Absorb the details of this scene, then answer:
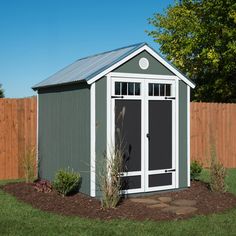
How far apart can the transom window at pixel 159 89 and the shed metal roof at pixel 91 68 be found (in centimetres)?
41

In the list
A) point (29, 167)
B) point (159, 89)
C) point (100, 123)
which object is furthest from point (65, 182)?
point (159, 89)

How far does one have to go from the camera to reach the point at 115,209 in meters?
7.45

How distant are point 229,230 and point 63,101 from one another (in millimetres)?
4682

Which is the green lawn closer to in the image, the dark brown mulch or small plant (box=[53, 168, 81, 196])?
the dark brown mulch

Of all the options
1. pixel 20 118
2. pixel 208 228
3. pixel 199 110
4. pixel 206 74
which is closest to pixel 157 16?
pixel 206 74

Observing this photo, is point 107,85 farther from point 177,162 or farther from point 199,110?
point 199,110

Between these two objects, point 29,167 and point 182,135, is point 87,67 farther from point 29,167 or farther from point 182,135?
point 29,167

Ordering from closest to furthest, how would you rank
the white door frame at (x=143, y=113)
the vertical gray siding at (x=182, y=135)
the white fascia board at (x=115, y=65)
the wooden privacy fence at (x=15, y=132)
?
the white fascia board at (x=115, y=65), the white door frame at (x=143, y=113), the vertical gray siding at (x=182, y=135), the wooden privacy fence at (x=15, y=132)

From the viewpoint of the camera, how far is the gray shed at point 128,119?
8383 mm

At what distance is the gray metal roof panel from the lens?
854 centimetres

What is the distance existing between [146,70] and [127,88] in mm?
605

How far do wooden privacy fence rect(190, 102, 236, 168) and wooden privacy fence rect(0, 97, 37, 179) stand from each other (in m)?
5.35

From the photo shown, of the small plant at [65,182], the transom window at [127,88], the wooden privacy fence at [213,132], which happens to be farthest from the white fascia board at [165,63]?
the wooden privacy fence at [213,132]

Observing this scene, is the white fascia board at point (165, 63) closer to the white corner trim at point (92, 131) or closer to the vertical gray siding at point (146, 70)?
the vertical gray siding at point (146, 70)
